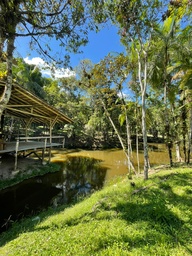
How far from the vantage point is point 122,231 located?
3066 mm

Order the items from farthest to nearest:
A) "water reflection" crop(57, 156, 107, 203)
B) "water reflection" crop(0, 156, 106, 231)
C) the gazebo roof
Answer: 1. the gazebo roof
2. "water reflection" crop(57, 156, 107, 203)
3. "water reflection" crop(0, 156, 106, 231)

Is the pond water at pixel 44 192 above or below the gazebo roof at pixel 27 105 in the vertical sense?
below

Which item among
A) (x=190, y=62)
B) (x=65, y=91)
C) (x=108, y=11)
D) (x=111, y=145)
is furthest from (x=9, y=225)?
(x=65, y=91)

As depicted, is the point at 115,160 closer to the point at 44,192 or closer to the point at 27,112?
the point at 44,192

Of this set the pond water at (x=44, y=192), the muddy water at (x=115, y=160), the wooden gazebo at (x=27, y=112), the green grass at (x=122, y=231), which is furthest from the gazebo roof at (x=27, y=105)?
the green grass at (x=122, y=231)

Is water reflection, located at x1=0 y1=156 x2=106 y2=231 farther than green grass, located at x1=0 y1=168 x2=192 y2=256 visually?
Yes

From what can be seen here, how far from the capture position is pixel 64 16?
407 cm

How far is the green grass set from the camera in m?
2.68

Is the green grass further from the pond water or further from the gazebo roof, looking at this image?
the gazebo roof

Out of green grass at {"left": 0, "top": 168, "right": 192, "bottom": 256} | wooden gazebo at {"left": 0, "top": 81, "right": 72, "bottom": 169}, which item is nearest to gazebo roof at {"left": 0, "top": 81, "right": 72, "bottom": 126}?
wooden gazebo at {"left": 0, "top": 81, "right": 72, "bottom": 169}

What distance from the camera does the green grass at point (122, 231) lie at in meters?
2.68

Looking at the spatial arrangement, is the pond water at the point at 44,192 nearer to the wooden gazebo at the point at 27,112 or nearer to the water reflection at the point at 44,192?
the water reflection at the point at 44,192

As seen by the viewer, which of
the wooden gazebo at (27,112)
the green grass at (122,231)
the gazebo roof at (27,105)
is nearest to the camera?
the green grass at (122,231)

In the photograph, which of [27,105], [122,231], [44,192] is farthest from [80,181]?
[122,231]
